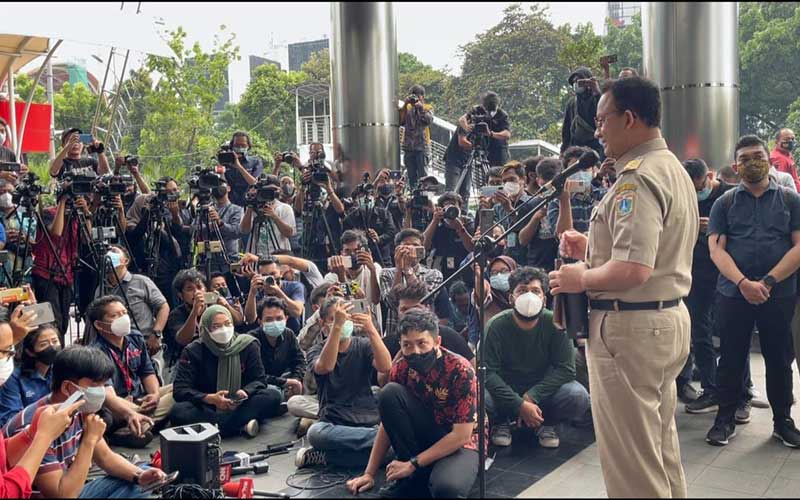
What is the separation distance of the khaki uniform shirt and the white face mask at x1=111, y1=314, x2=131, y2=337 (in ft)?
9.40

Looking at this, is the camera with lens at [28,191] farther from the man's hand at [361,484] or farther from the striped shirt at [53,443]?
the man's hand at [361,484]

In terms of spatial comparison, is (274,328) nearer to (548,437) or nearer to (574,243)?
(548,437)

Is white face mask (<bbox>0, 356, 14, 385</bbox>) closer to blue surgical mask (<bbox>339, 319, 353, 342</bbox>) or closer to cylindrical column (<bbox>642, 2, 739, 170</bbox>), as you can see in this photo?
blue surgical mask (<bbox>339, 319, 353, 342</bbox>)

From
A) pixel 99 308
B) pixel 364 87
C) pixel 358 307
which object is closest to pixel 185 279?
pixel 99 308

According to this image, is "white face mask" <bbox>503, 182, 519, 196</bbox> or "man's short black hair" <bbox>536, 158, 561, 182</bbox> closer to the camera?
"man's short black hair" <bbox>536, 158, 561, 182</bbox>

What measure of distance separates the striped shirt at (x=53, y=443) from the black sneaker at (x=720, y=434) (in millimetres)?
2895

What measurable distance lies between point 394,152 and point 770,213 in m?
5.14

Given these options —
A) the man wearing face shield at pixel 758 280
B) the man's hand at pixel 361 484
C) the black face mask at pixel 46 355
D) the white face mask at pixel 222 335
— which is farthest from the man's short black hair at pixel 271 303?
the man wearing face shield at pixel 758 280

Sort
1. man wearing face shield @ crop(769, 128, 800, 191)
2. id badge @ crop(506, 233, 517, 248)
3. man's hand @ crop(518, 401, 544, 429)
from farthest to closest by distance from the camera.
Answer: man wearing face shield @ crop(769, 128, 800, 191) → id badge @ crop(506, 233, 517, 248) → man's hand @ crop(518, 401, 544, 429)

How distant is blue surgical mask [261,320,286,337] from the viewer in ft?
16.2

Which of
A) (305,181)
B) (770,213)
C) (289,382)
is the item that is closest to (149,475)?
(289,382)

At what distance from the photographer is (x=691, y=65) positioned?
6.01 metres

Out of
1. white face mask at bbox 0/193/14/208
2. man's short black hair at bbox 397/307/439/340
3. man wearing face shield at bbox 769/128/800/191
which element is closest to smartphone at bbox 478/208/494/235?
man's short black hair at bbox 397/307/439/340

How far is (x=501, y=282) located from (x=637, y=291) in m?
2.47
